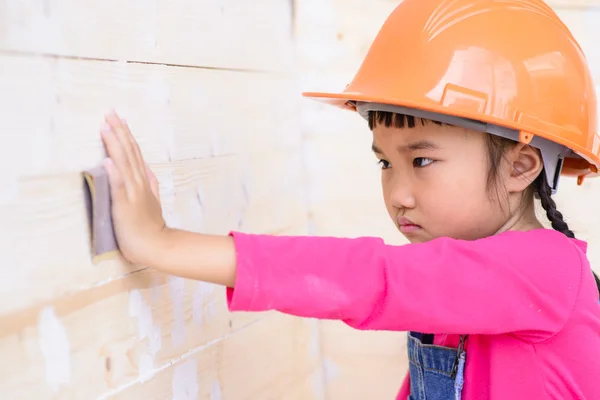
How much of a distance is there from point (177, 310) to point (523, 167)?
1.79ft

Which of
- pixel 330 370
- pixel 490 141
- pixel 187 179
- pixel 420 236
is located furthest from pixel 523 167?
pixel 330 370

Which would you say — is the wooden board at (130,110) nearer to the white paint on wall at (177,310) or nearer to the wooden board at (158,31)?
the wooden board at (158,31)

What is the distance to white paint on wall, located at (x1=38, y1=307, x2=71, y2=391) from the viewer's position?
72cm

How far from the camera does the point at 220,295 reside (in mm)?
1069

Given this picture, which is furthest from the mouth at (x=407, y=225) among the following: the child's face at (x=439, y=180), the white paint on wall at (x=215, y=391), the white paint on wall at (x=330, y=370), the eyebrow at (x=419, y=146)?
the white paint on wall at (x=330, y=370)

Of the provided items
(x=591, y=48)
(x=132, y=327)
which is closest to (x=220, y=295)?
(x=132, y=327)

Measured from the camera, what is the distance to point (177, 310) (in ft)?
3.15

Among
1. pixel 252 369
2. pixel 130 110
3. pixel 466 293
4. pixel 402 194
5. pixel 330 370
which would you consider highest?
pixel 130 110

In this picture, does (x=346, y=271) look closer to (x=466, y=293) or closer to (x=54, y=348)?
Result: (x=466, y=293)

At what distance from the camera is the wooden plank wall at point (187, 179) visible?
70cm

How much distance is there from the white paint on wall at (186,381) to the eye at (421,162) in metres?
0.44

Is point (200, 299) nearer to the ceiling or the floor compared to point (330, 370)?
nearer to the ceiling

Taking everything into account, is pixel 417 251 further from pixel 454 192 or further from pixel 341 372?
pixel 341 372

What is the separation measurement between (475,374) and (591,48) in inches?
33.5
